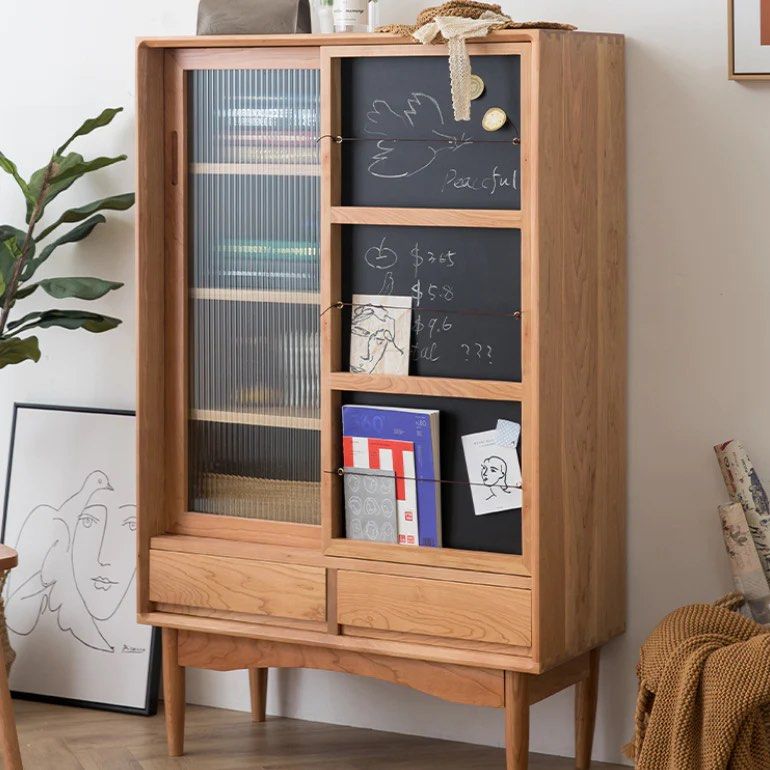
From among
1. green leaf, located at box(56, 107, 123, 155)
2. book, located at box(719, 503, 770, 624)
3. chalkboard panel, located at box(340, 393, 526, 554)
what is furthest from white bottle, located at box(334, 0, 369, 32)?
book, located at box(719, 503, 770, 624)

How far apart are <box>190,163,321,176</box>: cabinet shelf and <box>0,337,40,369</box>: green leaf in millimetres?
637

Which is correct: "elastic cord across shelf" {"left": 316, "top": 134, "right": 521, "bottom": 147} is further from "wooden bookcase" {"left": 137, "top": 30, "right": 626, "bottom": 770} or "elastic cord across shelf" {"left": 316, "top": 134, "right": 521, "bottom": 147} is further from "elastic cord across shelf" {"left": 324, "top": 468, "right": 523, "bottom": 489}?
"elastic cord across shelf" {"left": 324, "top": 468, "right": 523, "bottom": 489}

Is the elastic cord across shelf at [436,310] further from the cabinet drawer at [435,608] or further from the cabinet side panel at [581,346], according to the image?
the cabinet drawer at [435,608]

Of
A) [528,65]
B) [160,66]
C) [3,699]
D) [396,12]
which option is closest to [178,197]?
[160,66]

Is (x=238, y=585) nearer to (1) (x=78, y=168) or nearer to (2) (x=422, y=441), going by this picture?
(2) (x=422, y=441)

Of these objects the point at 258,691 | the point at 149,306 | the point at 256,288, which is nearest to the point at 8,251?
the point at 149,306

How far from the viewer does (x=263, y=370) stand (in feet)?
10.7

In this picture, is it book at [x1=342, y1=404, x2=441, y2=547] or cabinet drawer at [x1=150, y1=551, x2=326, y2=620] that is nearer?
book at [x1=342, y1=404, x2=441, y2=547]

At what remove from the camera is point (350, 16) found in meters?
3.17

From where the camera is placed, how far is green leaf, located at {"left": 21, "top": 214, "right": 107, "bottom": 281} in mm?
3672

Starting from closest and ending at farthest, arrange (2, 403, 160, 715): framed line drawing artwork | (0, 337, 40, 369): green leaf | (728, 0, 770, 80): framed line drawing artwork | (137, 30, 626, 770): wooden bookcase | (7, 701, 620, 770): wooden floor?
(137, 30, 626, 770): wooden bookcase → (728, 0, 770, 80): framed line drawing artwork → (7, 701, 620, 770): wooden floor → (0, 337, 40, 369): green leaf → (2, 403, 160, 715): framed line drawing artwork

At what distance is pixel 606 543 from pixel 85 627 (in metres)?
1.49

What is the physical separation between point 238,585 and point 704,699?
1096mm

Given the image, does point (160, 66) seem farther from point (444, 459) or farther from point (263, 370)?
point (444, 459)
